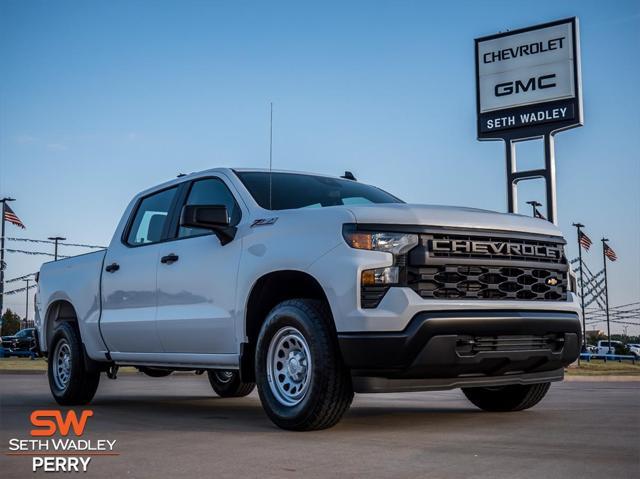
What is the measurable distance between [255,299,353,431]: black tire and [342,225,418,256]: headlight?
0.54m

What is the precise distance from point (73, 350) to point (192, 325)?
2350mm

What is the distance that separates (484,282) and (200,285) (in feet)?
7.82

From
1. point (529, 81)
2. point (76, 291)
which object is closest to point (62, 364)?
point (76, 291)

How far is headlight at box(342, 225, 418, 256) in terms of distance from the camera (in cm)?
594

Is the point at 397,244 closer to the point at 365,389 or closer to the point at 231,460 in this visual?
the point at 365,389

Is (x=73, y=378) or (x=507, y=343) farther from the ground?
(x=507, y=343)

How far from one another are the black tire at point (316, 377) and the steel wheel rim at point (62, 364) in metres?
3.65

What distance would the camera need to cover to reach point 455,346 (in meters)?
5.89

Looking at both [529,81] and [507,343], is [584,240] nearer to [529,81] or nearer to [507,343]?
[529,81]

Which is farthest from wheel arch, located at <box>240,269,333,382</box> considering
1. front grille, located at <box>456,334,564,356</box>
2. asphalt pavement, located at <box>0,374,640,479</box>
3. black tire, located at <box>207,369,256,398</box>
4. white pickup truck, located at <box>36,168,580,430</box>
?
black tire, located at <box>207,369,256,398</box>

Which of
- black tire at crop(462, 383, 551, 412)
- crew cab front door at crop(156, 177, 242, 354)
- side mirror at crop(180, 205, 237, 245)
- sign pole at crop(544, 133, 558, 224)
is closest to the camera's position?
side mirror at crop(180, 205, 237, 245)

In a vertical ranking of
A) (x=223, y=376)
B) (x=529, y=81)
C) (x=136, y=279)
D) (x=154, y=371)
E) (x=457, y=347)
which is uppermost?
(x=529, y=81)

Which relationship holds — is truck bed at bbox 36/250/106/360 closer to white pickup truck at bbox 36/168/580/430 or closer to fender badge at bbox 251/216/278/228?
white pickup truck at bbox 36/168/580/430

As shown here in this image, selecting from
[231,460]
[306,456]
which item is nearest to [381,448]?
[306,456]
